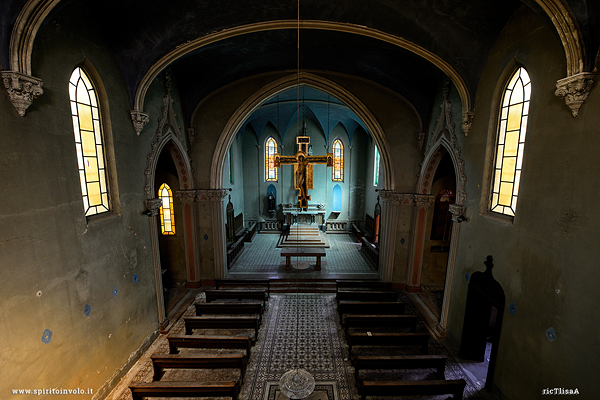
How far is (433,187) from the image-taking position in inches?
461

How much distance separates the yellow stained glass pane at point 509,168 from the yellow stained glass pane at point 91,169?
9489 mm

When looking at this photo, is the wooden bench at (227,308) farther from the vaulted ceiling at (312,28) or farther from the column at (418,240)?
the column at (418,240)

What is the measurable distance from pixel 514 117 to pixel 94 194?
9644 mm

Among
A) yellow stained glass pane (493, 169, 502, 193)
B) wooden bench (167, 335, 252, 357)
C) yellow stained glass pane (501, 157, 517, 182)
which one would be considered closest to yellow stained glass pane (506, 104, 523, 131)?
yellow stained glass pane (501, 157, 517, 182)

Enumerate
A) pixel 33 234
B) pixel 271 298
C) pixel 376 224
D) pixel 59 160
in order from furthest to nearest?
pixel 376 224 < pixel 271 298 < pixel 59 160 < pixel 33 234

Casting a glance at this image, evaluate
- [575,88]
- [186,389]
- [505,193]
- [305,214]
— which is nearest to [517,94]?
[575,88]

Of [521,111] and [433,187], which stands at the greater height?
[521,111]

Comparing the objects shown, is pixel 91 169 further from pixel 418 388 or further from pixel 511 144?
pixel 511 144

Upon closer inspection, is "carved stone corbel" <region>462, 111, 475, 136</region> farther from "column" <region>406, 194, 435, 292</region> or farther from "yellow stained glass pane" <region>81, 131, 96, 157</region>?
"yellow stained glass pane" <region>81, 131, 96, 157</region>

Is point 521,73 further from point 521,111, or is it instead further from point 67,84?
point 67,84

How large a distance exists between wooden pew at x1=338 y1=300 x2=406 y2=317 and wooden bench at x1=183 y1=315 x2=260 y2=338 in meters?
3.07

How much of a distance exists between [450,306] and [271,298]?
654 centimetres

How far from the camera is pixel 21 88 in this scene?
4.21 m

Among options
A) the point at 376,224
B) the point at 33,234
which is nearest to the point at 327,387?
the point at 33,234
